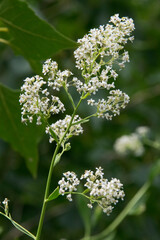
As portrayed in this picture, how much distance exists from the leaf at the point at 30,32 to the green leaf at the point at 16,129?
183 mm

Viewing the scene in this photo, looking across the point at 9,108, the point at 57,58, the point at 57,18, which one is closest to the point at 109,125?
the point at 57,58

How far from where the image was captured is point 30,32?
149cm

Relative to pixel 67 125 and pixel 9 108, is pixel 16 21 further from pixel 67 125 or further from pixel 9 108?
pixel 67 125

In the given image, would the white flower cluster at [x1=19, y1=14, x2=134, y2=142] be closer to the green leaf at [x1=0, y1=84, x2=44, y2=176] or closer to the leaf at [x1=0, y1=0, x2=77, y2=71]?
the leaf at [x1=0, y1=0, x2=77, y2=71]

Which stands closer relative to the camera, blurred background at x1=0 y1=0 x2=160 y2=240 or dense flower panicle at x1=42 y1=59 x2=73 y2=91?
dense flower panicle at x1=42 y1=59 x2=73 y2=91

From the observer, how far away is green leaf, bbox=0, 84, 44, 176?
1.64 m

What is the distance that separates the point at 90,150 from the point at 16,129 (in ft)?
5.01

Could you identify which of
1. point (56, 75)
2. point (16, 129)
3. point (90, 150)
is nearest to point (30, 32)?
point (16, 129)

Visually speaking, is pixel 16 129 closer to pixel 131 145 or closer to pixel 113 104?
pixel 113 104

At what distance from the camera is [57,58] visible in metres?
3.22

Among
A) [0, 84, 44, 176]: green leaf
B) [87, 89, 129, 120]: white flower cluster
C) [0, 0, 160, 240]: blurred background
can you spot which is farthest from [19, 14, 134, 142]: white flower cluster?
[0, 0, 160, 240]: blurred background

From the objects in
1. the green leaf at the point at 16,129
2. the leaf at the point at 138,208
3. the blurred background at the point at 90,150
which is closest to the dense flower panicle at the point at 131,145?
the blurred background at the point at 90,150

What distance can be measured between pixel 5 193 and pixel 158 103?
1397 mm

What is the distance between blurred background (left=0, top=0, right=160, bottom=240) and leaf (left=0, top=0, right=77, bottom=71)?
95cm
